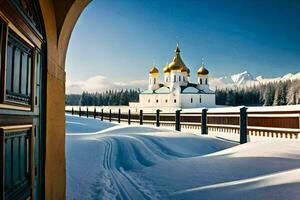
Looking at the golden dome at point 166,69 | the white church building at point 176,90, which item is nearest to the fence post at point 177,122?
the white church building at point 176,90

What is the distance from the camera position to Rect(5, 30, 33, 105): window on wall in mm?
2329

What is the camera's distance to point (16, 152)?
97.7 inches

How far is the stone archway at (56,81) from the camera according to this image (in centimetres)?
359

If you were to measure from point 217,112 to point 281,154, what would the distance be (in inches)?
303

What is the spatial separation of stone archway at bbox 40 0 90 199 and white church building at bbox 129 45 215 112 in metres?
64.9

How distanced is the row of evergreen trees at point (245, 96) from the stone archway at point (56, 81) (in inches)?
3604

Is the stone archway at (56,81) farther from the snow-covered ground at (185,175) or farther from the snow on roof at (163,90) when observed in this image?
the snow on roof at (163,90)

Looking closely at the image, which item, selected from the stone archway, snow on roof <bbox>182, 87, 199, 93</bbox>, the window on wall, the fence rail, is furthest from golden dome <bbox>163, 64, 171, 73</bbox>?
the window on wall

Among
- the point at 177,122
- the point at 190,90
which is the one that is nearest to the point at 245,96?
the point at 190,90

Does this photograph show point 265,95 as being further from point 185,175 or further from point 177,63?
point 185,175

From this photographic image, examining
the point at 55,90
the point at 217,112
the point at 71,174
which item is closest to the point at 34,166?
the point at 55,90

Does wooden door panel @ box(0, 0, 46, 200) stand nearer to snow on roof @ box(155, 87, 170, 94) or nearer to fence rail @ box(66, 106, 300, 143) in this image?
fence rail @ box(66, 106, 300, 143)

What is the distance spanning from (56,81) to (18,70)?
1.56 metres

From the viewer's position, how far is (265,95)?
103 m
